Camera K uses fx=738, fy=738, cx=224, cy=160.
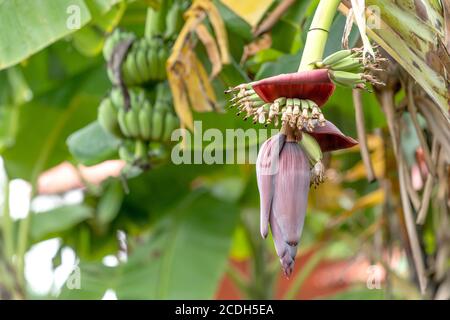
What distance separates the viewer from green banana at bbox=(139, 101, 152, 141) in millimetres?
1120

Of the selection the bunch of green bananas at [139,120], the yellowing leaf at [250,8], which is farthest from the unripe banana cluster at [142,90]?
the yellowing leaf at [250,8]

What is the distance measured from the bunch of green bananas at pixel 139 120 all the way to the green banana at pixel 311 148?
0.56 metres

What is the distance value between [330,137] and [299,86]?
63 mm

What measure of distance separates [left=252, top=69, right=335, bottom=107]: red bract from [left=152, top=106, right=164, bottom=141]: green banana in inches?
21.7

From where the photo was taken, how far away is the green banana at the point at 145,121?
1.12 m

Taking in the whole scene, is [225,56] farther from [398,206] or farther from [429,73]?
[398,206]

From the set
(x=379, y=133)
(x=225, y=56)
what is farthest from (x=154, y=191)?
(x=225, y=56)

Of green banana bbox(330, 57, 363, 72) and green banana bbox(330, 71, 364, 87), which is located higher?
green banana bbox(330, 57, 363, 72)

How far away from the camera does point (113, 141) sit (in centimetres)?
125

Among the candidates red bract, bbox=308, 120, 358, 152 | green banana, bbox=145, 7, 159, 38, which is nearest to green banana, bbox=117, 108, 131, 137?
green banana, bbox=145, 7, 159, 38

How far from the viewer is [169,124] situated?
1145mm

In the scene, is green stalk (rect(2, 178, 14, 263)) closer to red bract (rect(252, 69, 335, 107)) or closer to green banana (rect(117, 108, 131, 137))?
green banana (rect(117, 108, 131, 137))

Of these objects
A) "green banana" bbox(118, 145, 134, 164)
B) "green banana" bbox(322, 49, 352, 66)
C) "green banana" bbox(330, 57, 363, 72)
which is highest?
"green banana" bbox(322, 49, 352, 66)

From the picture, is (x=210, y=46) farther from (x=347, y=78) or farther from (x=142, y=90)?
(x=347, y=78)
